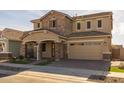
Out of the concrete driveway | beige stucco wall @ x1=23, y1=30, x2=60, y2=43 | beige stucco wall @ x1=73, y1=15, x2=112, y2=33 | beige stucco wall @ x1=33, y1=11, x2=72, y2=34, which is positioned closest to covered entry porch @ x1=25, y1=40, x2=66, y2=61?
beige stucco wall @ x1=23, y1=30, x2=60, y2=43

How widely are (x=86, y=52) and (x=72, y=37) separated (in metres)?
2.99

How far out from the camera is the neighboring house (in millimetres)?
19500

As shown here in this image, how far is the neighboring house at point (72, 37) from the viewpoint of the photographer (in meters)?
19.5

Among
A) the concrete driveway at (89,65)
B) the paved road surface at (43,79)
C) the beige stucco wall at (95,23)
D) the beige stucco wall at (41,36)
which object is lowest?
the paved road surface at (43,79)

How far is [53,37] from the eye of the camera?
19312mm

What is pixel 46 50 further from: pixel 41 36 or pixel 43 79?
pixel 43 79

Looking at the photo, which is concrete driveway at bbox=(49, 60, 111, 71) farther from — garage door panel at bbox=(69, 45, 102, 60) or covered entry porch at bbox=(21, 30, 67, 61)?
covered entry porch at bbox=(21, 30, 67, 61)

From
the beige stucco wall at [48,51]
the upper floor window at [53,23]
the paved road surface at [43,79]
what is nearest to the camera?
the paved road surface at [43,79]

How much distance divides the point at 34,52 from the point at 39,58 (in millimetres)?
4500

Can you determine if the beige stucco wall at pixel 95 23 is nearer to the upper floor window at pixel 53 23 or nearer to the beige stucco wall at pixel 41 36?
the upper floor window at pixel 53 23

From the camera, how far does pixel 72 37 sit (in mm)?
21172

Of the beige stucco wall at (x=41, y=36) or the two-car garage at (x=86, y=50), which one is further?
the two-car garage at (x=86, y=50)

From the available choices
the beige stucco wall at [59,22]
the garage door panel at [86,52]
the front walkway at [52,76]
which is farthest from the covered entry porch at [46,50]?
the front walkway at [52,76]

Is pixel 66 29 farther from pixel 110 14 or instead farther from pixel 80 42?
pixel 110 14
